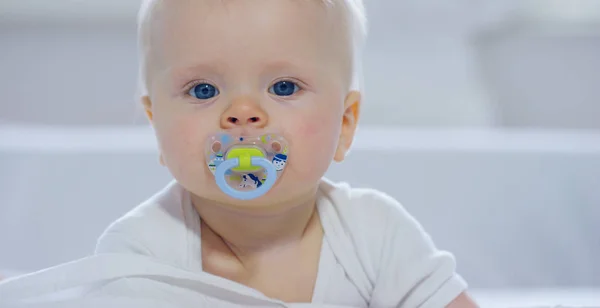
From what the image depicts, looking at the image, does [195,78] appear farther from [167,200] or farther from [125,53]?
[125,53]

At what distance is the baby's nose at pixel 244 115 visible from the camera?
2.27ft

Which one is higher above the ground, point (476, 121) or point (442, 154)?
point (476, 121)

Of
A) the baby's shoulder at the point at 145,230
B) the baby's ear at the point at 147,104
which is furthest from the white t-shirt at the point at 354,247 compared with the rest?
the baby's ear at the point at 147,104

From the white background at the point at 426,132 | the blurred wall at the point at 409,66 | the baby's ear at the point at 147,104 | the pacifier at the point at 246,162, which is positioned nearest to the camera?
the pacifier at the point at 246,162

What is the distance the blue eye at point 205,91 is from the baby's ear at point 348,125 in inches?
6.6

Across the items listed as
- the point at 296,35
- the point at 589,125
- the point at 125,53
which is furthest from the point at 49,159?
the point at 589,125

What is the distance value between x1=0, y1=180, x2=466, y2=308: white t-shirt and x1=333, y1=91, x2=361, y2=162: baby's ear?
9 cm

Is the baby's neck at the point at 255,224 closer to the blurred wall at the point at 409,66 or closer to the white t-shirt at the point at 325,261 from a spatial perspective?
the white t-shirt at the point at 325,261

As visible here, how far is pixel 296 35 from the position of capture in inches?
28.3

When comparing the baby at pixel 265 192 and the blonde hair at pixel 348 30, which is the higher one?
the blonde hair at pixel 348 30

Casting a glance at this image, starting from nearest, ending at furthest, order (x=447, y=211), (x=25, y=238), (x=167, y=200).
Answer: (x=167, y=200) < (x=25, y=238) < (x=447, y=211)

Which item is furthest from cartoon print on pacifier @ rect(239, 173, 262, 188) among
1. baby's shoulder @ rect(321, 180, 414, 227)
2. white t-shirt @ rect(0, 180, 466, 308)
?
baby's shoulder @ rect(321, 180, 414, 227)

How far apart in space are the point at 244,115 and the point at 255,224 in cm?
20

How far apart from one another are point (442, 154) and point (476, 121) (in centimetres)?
56
